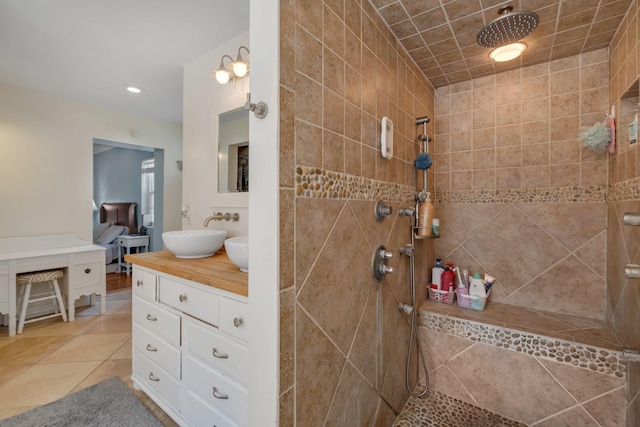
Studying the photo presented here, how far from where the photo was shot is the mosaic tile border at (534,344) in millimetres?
1356

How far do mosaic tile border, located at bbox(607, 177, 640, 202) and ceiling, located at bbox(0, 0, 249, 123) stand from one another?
7.49 feet

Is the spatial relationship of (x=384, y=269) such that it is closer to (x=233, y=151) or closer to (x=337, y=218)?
(x=337, y=218)

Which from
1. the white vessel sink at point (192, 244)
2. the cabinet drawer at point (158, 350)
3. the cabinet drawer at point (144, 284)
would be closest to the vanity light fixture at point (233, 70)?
the white vessel sink at point (192, 244)

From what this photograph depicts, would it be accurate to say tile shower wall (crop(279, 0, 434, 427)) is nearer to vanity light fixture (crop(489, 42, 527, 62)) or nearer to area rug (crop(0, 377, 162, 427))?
vanity light fixture (crop(489, 42, 527, 62))

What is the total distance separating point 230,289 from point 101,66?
8.75 ft

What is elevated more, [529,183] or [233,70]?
[233,70]

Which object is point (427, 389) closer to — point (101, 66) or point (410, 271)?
point (410, 271)

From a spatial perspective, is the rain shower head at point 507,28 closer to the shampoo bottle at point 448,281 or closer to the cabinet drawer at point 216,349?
the shampoo bottle at point 448,281

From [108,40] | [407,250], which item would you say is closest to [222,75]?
[108,40]

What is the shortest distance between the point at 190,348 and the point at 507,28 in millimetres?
2198

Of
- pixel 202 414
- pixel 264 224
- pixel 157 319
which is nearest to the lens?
pixel 264 224

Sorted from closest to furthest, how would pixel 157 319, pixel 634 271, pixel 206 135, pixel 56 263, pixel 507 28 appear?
pixel 634 271, pixel 507 28, pixel 157 319, pixel 206 135, pixel 56 263

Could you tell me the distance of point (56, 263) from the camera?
2686 millimetres

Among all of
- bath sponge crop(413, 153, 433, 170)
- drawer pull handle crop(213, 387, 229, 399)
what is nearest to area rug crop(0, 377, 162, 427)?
drawer pull handle crop(213, 387, 229, 399)
